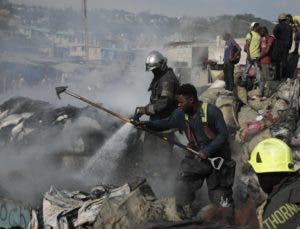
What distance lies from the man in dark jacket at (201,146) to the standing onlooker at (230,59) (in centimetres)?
562

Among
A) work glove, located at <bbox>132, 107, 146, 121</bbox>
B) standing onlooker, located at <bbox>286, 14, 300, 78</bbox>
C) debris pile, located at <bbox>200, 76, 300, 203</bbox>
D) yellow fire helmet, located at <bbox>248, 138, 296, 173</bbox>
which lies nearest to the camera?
yellow fire helmet, located at <bbox>248, 138, 296, 173</bbox>

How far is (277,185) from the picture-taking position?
2.82m

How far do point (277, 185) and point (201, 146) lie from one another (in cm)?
262

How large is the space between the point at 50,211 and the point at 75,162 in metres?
2.93

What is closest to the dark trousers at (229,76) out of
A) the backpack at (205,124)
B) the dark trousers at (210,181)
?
the dark trousers at (210,181)

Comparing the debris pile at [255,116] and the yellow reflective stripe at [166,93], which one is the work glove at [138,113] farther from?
the debris pile at [255,116]

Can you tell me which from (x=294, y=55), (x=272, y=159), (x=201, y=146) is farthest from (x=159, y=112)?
(x=294, y=55)

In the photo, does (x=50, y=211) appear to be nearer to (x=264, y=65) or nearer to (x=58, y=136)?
(x=58, y=136)

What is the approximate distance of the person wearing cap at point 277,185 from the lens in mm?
2586

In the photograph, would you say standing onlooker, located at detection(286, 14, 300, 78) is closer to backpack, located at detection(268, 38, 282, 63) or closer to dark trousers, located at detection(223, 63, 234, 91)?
backpack, located at detection(268, 38, 282, 63)

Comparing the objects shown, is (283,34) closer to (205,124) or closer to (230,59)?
(230,59)

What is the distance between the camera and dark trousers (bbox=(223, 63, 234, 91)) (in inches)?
438

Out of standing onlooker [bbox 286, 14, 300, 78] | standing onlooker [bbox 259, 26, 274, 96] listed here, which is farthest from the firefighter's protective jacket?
standing onlooker [bbox 286, 14, 300, 78]

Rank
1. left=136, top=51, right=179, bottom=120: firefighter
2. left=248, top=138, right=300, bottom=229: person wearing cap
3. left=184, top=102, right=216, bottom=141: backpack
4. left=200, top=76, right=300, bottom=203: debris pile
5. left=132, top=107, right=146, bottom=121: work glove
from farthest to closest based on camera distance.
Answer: left=200, top=76, right=300, bottom=203: debris pile
left=136, top=51, right=179, bottom=120: firefighter
left=132, top=107, right=146, bottom=121: work glove
left=184, top=102, right=216, bottom=141: backpack
left=248, top=138, right=300, bottom=229: person wearing cap
